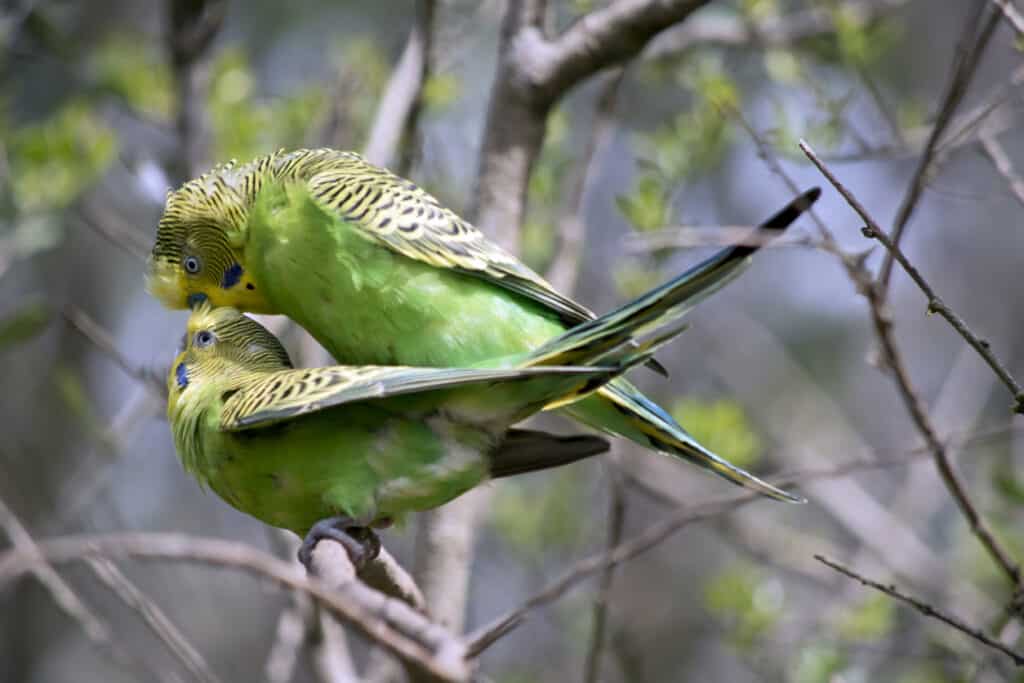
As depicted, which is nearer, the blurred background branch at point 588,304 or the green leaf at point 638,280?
the blurred background branch at point 588,304

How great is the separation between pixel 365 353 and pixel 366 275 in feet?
0.54

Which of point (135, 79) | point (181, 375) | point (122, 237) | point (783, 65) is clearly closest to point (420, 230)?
point (181, 375)

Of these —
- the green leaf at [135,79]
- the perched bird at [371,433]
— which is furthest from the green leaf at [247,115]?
the perched bird at [371,433]

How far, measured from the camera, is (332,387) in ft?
6.88

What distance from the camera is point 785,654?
475cm

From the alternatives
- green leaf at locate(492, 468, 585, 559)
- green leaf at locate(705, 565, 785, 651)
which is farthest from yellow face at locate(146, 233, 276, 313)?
green leaf at locate(492, 468, 585, 559)

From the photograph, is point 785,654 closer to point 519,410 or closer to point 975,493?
point 975,493

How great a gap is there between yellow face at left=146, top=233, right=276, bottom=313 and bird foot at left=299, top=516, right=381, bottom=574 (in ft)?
2.04

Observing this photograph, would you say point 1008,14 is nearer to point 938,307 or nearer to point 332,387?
point 938,307

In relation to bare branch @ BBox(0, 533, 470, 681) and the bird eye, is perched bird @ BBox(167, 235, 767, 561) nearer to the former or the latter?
the bird eye

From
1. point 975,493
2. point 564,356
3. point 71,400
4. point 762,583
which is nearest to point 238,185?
point 564,356

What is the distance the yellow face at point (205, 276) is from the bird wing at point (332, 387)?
1.32ft

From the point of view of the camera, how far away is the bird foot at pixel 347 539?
2.01 metres

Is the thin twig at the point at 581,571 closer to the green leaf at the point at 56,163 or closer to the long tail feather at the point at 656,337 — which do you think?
the long tail feather at the point at 656,337
